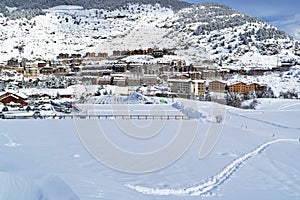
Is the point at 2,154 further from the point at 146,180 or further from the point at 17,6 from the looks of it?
the point at 17,6

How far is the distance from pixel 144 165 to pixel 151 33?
32.3 metres

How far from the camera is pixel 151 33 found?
34938 millimetres

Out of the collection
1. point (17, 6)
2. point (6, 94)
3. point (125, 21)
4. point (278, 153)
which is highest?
point (17, 6)

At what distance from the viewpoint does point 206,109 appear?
9.35 meters

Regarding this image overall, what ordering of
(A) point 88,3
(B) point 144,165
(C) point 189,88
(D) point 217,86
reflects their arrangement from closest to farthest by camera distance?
(B) point 144,165 < (C) point 189,88 < (D) point 217,86 < (A) point 88,3

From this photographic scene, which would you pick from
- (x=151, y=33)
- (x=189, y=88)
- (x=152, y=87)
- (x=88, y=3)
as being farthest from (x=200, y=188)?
(x=88, y=3)

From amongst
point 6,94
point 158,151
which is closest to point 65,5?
point 6,94

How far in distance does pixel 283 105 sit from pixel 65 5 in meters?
61.6

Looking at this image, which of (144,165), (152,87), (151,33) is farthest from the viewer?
(151,33)

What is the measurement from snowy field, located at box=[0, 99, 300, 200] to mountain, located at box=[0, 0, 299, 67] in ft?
43.4

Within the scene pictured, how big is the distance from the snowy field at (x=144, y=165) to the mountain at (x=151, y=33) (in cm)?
1323

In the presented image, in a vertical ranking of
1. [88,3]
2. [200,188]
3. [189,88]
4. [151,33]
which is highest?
[88,3]

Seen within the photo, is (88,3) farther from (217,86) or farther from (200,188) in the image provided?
(200,188)

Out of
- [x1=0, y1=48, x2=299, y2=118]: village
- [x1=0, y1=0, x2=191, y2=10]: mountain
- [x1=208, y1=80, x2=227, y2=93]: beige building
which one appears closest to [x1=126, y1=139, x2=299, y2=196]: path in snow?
[x1=0, y1=48, x2=299, y2=118]: village
